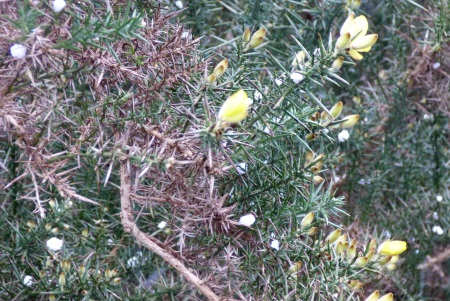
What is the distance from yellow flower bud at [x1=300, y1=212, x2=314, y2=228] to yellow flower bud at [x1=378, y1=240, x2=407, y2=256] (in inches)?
5.9

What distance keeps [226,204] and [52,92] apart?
0.43m

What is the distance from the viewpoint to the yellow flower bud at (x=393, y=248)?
3.80 ft

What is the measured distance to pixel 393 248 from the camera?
1.16 metres

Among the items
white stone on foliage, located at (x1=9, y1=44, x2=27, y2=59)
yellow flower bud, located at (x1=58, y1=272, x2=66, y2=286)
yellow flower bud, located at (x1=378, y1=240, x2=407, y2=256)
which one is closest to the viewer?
white stone on foliage, located at (x1=9, y1=44, x2=27, y2=59)

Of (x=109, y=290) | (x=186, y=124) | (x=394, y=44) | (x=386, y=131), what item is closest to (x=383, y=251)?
(x=186, y=124)

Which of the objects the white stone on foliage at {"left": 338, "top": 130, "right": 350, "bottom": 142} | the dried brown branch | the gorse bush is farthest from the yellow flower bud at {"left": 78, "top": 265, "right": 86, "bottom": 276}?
the white stone on foliage at {"left": 338, "top": 130, "right": 350, "bottom": 142}

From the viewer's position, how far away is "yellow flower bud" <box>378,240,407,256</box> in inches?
45.6

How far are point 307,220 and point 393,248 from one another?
0.58 ft

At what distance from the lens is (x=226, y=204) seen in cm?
126

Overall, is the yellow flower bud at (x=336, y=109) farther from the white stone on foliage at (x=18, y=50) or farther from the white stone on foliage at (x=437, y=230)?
the white stone on foliage at (x=437, y=230)

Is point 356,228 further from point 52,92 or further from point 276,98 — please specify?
point 52,92

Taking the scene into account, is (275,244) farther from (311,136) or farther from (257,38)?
(257,38)

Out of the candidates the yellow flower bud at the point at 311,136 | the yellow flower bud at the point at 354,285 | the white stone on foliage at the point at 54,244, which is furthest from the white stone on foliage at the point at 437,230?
the white stone on foliage at the point at 54,244

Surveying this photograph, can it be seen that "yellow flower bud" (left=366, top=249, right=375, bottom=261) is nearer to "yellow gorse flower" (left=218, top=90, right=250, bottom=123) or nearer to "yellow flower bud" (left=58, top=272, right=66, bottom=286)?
"yellow gorse flower" (left=218, top=90, right=250, bottom=123)
